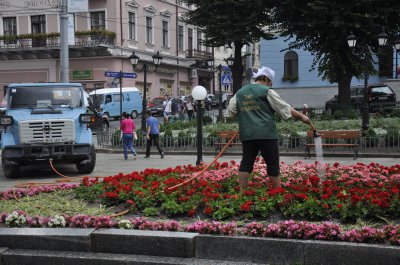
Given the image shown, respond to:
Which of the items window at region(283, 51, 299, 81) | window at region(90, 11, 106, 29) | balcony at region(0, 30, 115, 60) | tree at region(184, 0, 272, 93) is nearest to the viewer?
tree at region(184, 0, 272, 93)

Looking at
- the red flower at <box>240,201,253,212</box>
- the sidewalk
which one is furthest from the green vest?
the sidewalk

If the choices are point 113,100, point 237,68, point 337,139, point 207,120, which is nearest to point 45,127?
point 337,139

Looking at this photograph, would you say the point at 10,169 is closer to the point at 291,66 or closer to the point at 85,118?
the point at 85,118

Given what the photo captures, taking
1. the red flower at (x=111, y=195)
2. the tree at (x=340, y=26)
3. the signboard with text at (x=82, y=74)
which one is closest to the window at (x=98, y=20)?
the signboard with text at (x=82, y=74)

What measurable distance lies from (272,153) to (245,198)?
789mm

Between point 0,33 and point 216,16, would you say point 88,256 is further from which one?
point 0,33

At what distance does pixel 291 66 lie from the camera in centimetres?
4172

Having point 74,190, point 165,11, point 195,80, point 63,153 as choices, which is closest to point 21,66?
point 165,11

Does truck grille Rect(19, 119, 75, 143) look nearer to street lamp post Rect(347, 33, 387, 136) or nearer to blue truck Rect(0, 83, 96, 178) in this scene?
blue truck Rect(0, 83, 96, 178)

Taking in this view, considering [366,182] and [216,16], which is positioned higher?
[216,16]

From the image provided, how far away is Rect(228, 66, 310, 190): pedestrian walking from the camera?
652cm

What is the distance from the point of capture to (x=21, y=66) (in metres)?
43.2

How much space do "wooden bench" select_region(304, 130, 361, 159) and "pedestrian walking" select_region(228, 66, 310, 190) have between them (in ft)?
32.4

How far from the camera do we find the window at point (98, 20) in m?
42.0
